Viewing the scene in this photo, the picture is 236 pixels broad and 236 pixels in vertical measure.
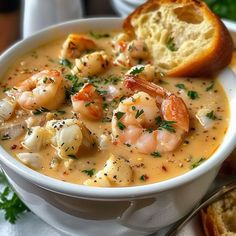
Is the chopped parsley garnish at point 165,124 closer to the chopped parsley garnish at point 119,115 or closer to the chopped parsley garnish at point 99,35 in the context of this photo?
the chopped parsley garnish at point 119,115

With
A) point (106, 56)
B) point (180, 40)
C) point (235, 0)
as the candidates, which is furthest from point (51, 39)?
point (235, 0)

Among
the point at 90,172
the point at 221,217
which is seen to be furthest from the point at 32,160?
the point at 221,217

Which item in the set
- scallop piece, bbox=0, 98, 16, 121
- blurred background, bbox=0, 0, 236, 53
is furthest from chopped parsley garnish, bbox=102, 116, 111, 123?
blurred background, bbox=0, 0, 236, 53

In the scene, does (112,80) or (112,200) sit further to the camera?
(112,80)

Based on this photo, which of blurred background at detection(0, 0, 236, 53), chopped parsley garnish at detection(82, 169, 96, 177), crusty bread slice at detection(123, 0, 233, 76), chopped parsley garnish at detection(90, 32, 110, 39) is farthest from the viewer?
blurred background at detection(0, 0, 236, 53)

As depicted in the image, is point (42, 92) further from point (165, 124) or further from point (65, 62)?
point (165, 124)

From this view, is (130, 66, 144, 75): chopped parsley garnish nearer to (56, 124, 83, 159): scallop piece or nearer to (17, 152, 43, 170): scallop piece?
(56, 124, 83, 159): scallop piece

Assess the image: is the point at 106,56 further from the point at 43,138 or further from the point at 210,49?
the point at 43,138
